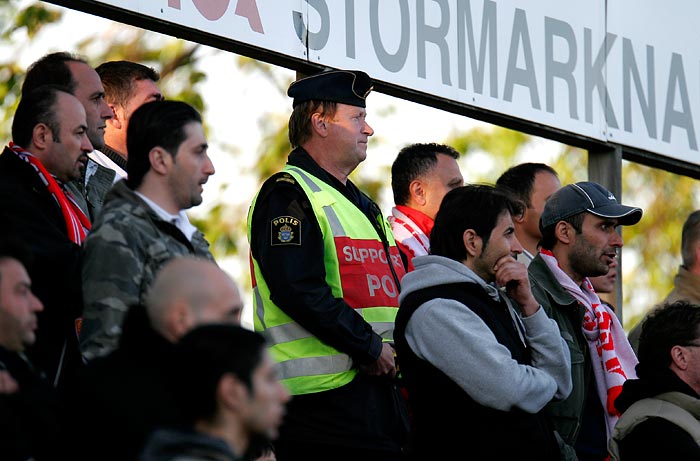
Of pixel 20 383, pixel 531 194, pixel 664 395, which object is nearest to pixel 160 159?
pixel 20 383

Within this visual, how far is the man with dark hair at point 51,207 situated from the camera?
4.96 meters

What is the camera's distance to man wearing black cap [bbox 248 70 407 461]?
574 cm

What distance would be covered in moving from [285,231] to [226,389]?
207 cm

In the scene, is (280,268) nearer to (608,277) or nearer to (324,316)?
(324,316)

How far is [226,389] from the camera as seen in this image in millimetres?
3789

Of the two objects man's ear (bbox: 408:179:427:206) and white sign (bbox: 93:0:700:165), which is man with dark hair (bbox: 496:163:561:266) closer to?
white sign (bbox: 93:0:700:165)

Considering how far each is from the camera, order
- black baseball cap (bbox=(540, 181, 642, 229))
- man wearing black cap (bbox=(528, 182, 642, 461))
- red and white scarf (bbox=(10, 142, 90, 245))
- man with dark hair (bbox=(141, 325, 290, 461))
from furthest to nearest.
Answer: black baseball cap (bbox=(540, 181, 642, 229)) → man wearing black cap (bbox=(528, 182, 642, 461)) → red and white scarf (bbox=(10, 142, 90, 245)) → man with dark hair (bbox=(141, 325, 290, 461))

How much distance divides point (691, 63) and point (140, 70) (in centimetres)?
429

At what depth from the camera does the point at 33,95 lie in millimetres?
5453

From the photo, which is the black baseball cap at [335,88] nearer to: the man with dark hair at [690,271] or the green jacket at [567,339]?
the green jacket at [567,339]

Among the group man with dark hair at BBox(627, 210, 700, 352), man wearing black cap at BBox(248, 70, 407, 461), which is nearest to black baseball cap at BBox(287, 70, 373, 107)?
man wearing black cap at BBox(248, 70, 407, 461)

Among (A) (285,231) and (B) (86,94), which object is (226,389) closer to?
(A) (285,231)

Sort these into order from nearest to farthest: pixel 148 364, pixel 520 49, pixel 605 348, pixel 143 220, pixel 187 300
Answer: pixel 148 364
pixel 187 300
pixel 143 220
pixel 605 348
pixel 520 49

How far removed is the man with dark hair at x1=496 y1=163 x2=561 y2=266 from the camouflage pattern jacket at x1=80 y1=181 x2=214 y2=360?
320 centimetres
